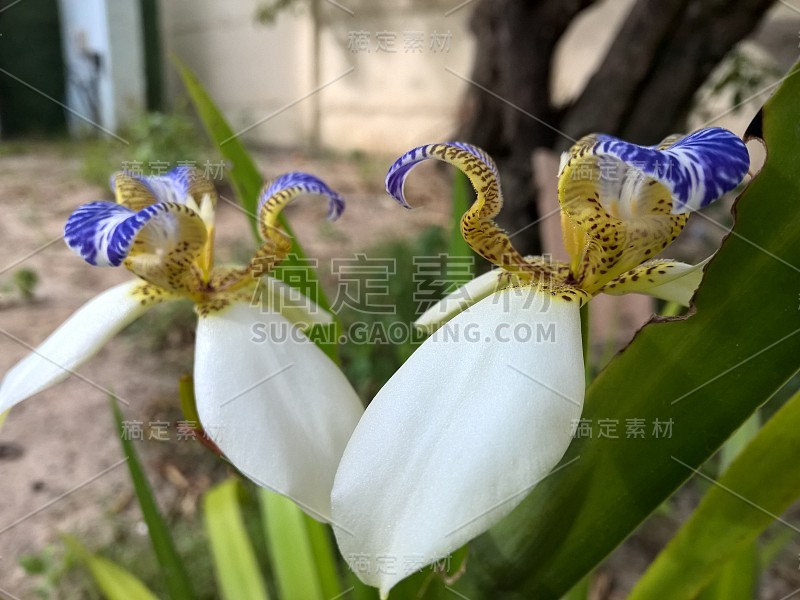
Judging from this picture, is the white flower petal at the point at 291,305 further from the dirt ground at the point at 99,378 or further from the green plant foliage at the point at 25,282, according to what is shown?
the green plant foliage at the point at 25,282

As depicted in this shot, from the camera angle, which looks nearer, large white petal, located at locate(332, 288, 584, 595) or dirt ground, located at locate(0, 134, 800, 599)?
large white petal, located at locate(332, 288, 584, 595)

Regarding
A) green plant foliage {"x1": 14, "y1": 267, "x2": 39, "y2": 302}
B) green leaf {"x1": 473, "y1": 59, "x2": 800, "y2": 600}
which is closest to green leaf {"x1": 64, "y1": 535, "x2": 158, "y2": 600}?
green leaf {"x1": 473, "y1": 59, "x2": 800, "y2": 600}

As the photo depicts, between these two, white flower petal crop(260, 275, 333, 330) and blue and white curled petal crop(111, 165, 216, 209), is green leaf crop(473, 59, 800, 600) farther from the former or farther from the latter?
blue and white curled petal crop(111, 165, 216, 209)

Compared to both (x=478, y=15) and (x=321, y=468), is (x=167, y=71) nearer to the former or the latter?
(x=478, y=15)

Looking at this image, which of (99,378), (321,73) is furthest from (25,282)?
(321,73)

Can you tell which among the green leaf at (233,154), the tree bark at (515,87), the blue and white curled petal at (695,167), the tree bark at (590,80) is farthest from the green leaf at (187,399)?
the tree bark at (515,87)

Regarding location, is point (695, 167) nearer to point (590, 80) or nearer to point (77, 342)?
point (77, 342)
